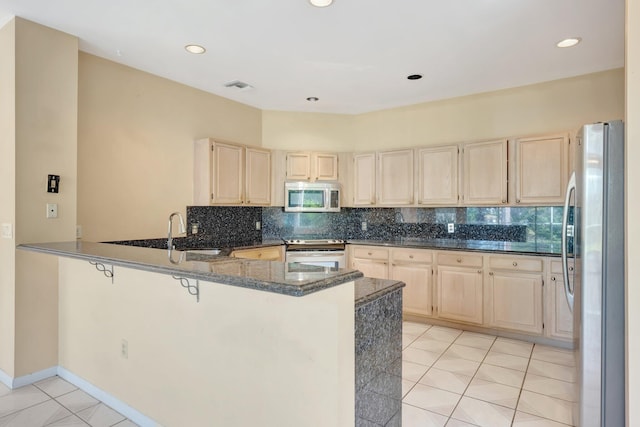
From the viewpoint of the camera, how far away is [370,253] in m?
4.51

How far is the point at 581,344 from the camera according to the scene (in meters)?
1.86

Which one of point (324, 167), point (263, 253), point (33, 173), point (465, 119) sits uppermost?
point (465, 119)

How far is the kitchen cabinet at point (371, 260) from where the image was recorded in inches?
173

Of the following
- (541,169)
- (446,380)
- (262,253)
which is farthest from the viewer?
(262,253)

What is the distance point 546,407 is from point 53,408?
325 centimetres

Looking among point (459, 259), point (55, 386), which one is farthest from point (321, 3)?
point (55, 386)

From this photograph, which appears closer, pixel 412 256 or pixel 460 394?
pixel 460 394

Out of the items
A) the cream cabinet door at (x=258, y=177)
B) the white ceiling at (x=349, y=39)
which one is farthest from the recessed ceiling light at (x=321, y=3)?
the cream cabinet door at (x=258, y=177)

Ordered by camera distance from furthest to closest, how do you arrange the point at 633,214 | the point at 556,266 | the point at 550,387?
the point at 556,266, the point at 550,387, the point at 633,214

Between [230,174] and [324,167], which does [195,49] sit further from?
[324,167]

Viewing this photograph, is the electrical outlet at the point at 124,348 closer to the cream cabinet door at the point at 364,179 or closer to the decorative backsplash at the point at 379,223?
the decorative backsplash at the point at 379,223
